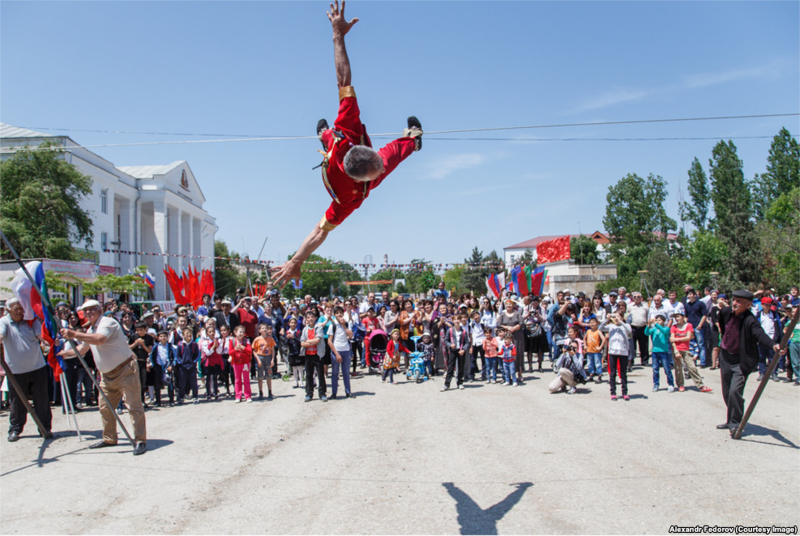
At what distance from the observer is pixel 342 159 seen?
375 centimetres

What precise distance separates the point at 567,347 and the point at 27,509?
8184 millimetres

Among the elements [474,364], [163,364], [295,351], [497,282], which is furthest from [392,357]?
[497,282]

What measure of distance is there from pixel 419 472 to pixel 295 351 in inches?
232

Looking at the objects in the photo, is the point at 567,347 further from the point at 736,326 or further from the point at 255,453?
the point at 255,453

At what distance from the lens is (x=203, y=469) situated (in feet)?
18.5

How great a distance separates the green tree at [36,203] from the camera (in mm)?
22172

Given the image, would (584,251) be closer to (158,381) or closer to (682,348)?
(682,348)

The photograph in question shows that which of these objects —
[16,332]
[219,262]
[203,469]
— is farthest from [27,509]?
[219,262]

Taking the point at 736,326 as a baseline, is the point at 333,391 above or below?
below

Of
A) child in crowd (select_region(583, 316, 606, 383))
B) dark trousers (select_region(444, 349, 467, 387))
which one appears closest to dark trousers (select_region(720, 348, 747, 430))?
child in crowd (select_region(583, 316, 606, 383))

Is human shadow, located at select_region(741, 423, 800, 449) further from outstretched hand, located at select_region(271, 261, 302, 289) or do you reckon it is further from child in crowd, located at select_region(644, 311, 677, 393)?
outstretched hand, located at select_region(271, 261, 302, 289)

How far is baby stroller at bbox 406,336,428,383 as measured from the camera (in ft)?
35.9

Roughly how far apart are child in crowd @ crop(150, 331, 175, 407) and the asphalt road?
87cm

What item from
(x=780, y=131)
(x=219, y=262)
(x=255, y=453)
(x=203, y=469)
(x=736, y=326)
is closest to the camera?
(x=203, y=469)
